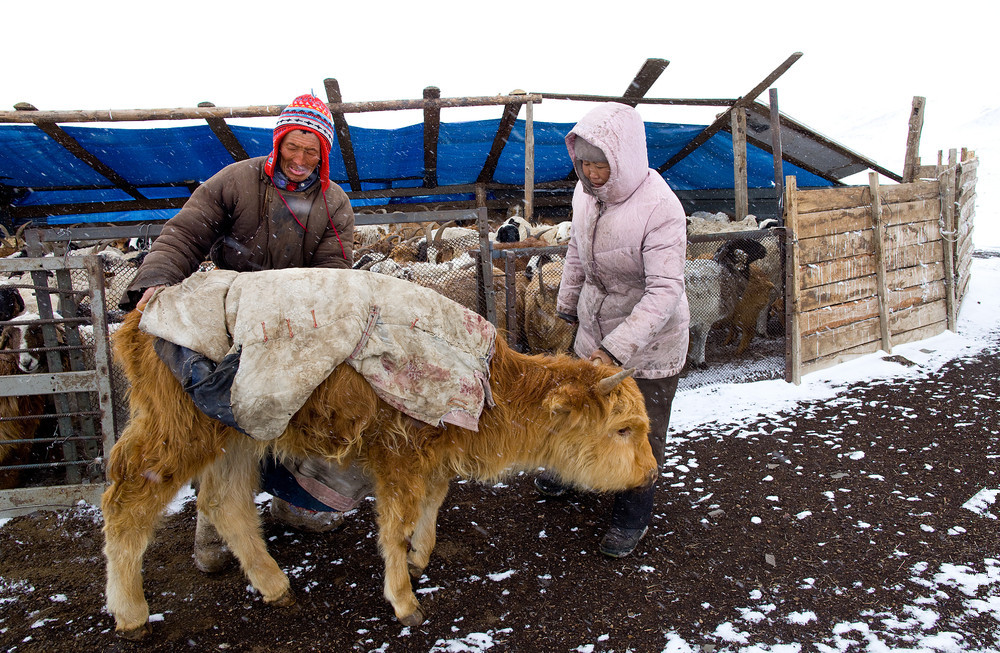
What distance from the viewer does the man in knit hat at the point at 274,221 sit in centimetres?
294

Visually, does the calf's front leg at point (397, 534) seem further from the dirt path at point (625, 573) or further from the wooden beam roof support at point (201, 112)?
the wooden beam roof support at point (201, 112)

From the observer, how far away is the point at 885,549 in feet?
10.6

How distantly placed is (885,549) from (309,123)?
392cm

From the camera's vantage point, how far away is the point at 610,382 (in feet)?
8.84

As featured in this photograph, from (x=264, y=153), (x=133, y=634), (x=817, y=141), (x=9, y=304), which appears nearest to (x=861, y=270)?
(x=817, y=141)

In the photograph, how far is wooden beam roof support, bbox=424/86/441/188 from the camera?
8.20 m

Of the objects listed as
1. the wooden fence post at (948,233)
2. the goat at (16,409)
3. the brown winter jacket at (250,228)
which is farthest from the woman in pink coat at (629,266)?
the wooden fence post at (948,233)

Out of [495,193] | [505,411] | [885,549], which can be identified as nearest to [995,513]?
[885,549]

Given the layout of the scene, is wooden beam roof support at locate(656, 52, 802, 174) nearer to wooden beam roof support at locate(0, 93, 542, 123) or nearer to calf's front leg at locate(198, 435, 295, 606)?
wooden beam roof support at locate(0, 93, 542, 123)

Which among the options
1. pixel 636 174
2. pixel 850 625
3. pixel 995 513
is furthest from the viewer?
pixel 995 513

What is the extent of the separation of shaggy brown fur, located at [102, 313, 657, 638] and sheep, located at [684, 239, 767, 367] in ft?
13.5

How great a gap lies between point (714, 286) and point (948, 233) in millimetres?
3421

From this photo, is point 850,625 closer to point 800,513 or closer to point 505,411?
point 800,513

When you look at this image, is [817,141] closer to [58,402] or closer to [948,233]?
[948,233]
